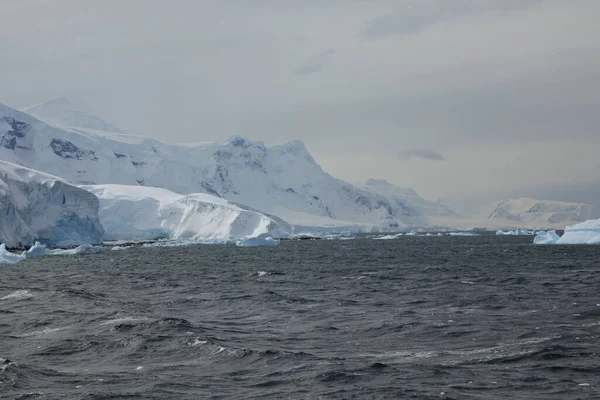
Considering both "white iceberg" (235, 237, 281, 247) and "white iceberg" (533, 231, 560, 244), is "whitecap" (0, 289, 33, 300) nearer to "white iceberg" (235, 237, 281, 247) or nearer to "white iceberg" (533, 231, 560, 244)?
"white iceberg" (235, 237, 281, 247)

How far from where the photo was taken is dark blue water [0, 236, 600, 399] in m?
16.8

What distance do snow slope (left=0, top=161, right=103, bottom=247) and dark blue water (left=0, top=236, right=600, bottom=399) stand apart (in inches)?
1878

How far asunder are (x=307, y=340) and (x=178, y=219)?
130 meters

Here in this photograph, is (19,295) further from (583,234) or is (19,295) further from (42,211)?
(583,234)

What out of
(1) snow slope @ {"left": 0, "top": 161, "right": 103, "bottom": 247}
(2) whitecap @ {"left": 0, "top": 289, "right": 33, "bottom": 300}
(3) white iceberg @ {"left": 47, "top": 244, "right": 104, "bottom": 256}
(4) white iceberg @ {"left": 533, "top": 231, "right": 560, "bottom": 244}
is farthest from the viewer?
(4) white iceberg @ {"left": 533, "top": 231, "right": 560, "bottom": 244}

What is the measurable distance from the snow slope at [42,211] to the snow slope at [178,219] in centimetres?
3026

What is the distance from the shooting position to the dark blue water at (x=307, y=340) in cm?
1677

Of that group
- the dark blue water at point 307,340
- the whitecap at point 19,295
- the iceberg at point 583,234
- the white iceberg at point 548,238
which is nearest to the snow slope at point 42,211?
the dark blue water at point 307,340

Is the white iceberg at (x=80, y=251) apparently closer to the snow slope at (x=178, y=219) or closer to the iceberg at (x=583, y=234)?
the snow slope at (x=178, y=219)

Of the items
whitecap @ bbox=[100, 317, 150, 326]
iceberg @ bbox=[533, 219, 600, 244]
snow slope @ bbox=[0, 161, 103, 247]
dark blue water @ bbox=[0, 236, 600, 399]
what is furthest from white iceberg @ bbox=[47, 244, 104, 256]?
whitecap @ bbox=[100, 317, 150, 326]

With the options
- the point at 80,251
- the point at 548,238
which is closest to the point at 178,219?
the point at 80,251

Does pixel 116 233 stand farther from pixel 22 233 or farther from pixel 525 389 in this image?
pixel 525 389

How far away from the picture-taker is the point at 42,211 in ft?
327

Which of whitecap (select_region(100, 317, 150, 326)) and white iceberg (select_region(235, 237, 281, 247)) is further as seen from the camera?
white iceberg (select_region(235, 237, 281, 247))
